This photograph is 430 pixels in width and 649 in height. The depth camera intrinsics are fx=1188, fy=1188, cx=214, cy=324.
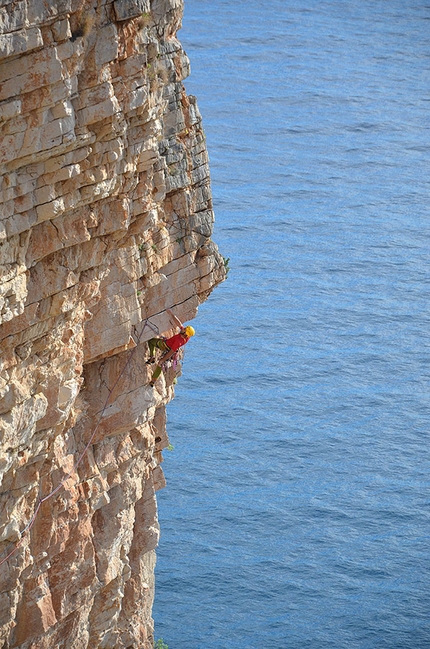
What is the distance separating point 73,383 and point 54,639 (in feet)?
12.3

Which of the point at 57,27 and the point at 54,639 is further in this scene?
the point at 54,639

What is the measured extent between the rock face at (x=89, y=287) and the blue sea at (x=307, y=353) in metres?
7.13

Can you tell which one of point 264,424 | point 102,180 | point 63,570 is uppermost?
point 102,180

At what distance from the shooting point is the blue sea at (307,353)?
24.4m

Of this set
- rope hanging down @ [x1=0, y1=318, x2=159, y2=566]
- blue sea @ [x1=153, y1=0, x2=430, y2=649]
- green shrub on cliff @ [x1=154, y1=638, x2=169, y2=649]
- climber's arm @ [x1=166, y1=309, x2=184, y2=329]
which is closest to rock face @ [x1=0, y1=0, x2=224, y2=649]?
rope hanging down @ [x1=0, y1=318, x2=159, y2=566]

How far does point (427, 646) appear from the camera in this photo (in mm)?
23062

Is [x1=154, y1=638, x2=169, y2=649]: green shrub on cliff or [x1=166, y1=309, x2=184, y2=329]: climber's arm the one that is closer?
[x1=166, y1=309, x2=184, y2=329]: climber's arm

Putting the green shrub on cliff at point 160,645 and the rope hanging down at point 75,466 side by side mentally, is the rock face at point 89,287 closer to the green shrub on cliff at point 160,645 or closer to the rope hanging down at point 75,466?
the rope hanging down at point 75,466

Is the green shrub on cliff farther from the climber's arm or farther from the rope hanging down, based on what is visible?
the climber's arm

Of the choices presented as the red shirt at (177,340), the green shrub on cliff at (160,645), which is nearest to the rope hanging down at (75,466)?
the red shirt at (177,340)

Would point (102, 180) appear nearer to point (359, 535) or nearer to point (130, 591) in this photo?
point (130, 591)

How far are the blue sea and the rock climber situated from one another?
9.12m

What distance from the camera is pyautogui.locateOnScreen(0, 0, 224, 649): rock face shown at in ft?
37.1

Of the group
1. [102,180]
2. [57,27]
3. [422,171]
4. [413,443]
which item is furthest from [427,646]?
[422,171]
